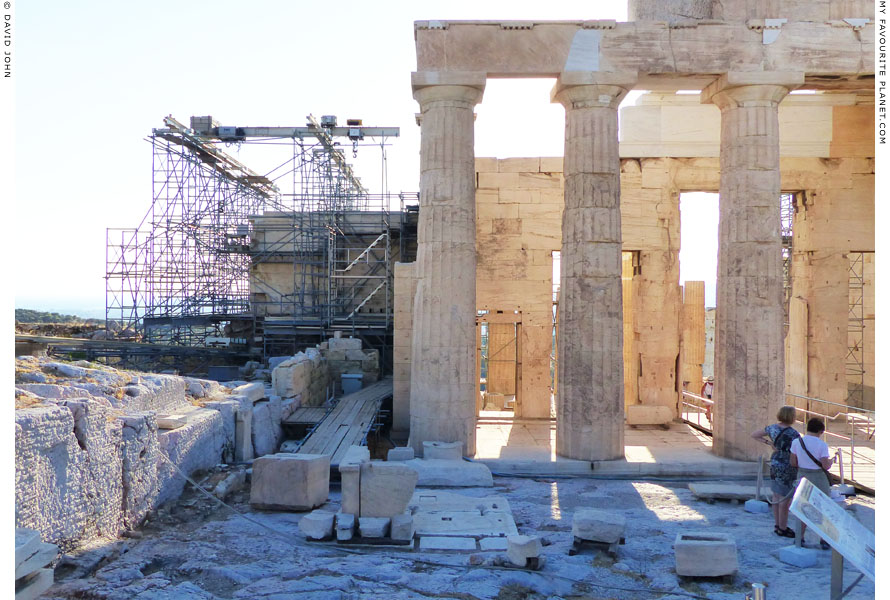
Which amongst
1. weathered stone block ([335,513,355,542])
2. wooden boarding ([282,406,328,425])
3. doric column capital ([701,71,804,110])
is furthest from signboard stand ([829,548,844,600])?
wooden boarding ([282,406,328,425])

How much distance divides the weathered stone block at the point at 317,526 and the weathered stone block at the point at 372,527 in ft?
1.10

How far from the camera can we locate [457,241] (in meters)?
11.8

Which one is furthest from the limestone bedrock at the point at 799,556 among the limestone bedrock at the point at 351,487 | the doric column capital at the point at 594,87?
the doric column capital at the point at 594,87

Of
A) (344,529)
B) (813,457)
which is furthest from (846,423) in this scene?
(344,529)

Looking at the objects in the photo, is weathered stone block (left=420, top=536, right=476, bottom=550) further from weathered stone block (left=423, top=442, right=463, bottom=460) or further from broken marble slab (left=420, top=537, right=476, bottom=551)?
weathered stone block (left=423, top=442, right=463, bottom=460)

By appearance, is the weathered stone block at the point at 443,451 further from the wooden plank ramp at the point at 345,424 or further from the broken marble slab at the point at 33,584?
the broken marble slab at the point at 33,584

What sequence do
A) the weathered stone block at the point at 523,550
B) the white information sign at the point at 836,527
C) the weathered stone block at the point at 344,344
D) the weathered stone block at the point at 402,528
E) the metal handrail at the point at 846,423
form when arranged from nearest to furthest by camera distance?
the white information sign at the point at 836,527 < the weathered stone block at the point at 523,550 < the weathered stone block at the point at 402,528 < the metal handrail at the point at 846,423 < the weathered stone block at the point at 344,344

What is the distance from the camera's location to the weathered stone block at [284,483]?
339 inches

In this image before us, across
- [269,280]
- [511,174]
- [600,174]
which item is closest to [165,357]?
[269,280]

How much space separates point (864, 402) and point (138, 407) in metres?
17.6

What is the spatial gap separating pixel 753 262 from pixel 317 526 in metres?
8.74

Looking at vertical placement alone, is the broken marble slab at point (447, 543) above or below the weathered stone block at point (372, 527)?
below

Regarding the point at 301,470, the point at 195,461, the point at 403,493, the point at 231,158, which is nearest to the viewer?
the point at 403,493

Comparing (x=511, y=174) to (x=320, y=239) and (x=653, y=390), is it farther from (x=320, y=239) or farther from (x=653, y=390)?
(x=320, y=239)
